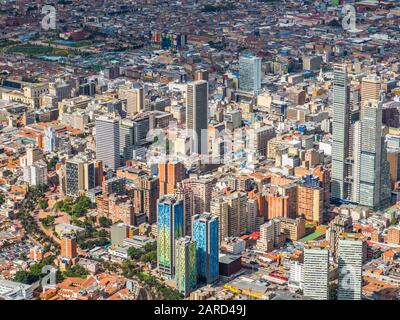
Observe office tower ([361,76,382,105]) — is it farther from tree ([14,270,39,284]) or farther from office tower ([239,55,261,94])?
tree ([14,270,39,284])

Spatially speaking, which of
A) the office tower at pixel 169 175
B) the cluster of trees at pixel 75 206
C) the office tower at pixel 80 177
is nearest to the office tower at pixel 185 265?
the office tower at pixel 169 175

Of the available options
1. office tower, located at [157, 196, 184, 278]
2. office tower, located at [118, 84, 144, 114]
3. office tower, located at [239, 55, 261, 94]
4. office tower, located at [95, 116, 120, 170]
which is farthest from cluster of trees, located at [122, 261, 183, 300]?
office tower, located at [239, 55, 261, 94]

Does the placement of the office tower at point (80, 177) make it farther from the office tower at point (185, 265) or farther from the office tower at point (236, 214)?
the office tower at point (185, 265)

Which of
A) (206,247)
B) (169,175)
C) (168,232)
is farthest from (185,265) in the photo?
(169,175)

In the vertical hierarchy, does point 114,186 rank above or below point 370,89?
below

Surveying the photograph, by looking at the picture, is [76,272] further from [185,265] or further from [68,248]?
[185,265]

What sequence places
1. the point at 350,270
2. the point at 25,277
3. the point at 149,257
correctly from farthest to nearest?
the point at 149,257 < the point at 25,277 < the point at 350,270
